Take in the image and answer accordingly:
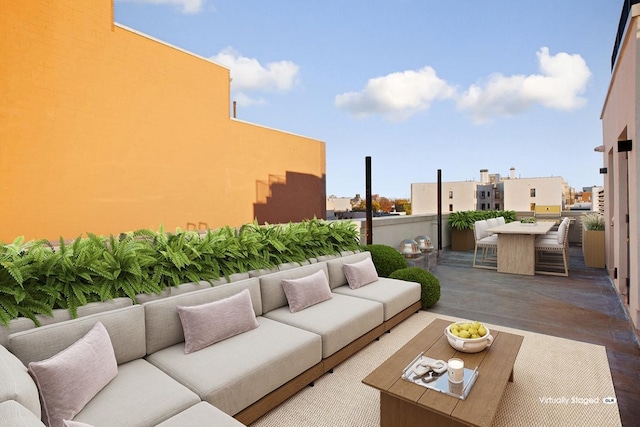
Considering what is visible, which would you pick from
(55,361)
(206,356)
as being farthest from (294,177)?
(55,361)

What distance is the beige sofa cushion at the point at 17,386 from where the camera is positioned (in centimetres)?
138

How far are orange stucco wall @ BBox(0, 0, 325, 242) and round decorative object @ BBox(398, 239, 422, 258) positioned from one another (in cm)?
416

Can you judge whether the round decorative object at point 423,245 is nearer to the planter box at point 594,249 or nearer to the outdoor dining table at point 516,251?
the outdoor dining table at point 516,251

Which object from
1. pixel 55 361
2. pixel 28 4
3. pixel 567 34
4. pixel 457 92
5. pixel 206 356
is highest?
pixel 457 92

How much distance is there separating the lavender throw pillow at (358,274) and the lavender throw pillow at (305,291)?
0.64 m

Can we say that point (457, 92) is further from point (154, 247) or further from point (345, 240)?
point (154, 247)

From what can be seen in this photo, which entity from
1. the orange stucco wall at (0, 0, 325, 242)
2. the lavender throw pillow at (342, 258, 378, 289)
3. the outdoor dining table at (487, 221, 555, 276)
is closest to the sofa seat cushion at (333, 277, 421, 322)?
the lavender throw pillow at (342, 258, 378, 289)

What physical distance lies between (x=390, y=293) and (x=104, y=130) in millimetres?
5759

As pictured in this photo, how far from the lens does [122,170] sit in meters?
6.24

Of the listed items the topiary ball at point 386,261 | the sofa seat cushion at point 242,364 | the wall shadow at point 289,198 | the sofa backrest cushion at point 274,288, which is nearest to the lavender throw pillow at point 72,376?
the sofa seat cushion at point 242,364

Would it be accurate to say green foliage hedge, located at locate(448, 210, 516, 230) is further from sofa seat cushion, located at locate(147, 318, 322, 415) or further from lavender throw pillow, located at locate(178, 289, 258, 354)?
lavender throw pillow, located at locate(178, 289, 258, 354)

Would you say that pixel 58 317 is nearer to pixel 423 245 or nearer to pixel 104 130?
pixel 104 130

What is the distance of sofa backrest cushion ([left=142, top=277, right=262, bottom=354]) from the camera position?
252 centimetres

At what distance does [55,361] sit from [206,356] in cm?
93
